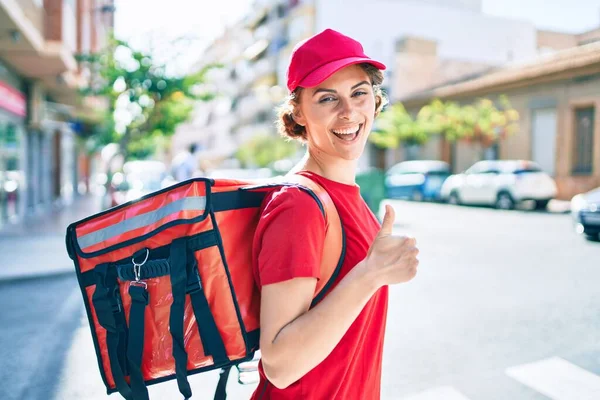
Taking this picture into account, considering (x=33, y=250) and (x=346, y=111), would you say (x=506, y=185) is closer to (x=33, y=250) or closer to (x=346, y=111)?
(x=33, y=250)

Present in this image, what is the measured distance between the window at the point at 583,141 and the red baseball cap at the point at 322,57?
71.3ft

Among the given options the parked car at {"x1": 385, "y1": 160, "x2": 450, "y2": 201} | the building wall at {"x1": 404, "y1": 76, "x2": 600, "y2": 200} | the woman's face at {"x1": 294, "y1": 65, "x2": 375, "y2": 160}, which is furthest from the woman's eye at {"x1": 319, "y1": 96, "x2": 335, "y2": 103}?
the parked car at {"x1": 385, "y1": 160, "x2": 450, "y2": 201}

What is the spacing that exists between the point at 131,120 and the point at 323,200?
1173 centimetres

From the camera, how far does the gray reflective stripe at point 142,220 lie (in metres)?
1.27

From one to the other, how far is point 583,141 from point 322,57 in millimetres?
22490

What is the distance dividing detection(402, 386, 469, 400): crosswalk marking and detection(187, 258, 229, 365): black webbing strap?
2.52m

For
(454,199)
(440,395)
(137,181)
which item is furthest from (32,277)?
(454,199)

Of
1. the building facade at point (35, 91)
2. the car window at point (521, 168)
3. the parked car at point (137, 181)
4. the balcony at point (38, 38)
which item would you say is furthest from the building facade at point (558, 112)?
the balcony at point (38, 38)

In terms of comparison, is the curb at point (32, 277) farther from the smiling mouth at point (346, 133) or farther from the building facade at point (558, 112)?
the building facade at point (558, 112)

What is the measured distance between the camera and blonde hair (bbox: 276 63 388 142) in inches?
57.6

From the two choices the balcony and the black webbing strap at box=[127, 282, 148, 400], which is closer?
the black webbing strap at box=[127, 282, 148, 400]

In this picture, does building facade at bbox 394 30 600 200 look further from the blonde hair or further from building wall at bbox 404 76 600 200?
the blonde hair

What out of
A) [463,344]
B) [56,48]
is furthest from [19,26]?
[463,344]

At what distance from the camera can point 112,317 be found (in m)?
1.34
